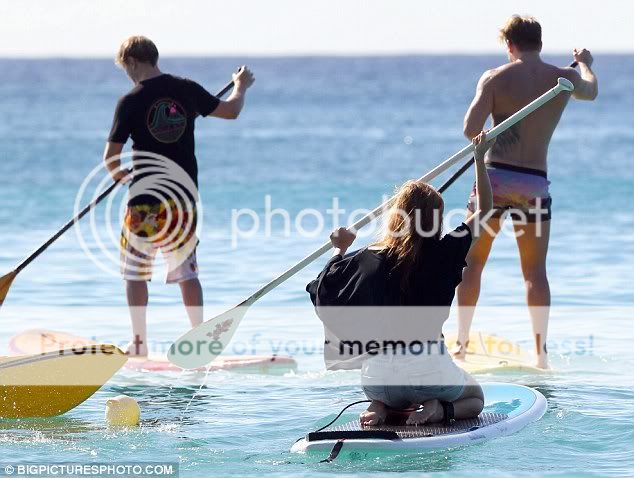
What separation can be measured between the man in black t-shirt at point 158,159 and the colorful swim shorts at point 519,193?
1601mm

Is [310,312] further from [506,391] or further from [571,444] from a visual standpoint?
[571,444]

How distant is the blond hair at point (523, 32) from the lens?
6.52m

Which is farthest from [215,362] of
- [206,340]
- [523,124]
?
[523,124]

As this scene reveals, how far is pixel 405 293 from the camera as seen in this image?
4.96 m

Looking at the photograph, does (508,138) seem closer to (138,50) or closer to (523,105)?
(523,105)

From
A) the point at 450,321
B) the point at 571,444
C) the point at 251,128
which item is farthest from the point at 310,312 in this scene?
the point at 251,128

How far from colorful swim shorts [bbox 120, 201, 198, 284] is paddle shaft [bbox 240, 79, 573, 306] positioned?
0.96m

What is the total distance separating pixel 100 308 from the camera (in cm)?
898

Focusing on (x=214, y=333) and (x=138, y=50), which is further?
(x=138, y=50)

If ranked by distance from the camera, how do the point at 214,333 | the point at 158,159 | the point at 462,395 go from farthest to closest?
the point at 158,159, the point at 214,333, the point at 462,395

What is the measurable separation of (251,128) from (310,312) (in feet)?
75.0

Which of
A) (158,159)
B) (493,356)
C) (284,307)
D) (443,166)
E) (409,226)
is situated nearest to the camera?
(409,226)

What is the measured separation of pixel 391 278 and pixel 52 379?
1.92 meters

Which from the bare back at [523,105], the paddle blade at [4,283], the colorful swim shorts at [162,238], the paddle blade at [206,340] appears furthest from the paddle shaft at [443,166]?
the paddle blade at [4,283]
